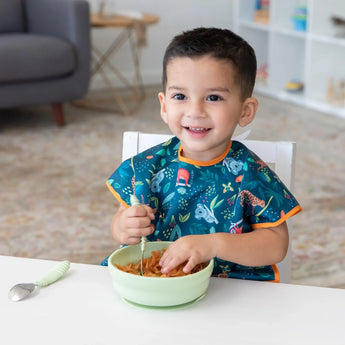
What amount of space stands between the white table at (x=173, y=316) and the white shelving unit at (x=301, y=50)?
3.17 meters

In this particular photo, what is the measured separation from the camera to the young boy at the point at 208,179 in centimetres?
87

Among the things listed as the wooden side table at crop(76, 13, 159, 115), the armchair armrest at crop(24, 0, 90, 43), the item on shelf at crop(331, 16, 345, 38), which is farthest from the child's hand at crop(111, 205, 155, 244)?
the item on shelf at crop(331, 16, 345, 38)

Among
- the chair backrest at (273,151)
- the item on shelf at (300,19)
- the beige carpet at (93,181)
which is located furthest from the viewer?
the item on shelf at (300,19)

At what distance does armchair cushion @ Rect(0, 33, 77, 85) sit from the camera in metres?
3.30

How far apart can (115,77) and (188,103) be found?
3.80m

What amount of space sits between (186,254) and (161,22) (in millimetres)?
4100

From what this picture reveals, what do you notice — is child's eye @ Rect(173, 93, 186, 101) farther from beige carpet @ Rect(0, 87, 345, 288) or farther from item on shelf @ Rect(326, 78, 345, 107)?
item on shelf @ Rect(326, 78, 345, 107)

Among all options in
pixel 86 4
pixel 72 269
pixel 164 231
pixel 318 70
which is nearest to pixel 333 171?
pixel 318 70

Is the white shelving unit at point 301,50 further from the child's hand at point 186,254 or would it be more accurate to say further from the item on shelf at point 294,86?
the child's hand at point 186,254

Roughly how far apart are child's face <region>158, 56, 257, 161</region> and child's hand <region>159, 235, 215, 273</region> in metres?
0.17

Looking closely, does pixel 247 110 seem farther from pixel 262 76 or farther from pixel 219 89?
pixel 262 76

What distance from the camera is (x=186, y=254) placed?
80 cm

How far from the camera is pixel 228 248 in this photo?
0.86 metres

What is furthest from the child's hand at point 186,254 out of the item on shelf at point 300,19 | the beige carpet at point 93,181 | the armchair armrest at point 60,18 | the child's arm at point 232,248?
the item on shelf at point 300,19
